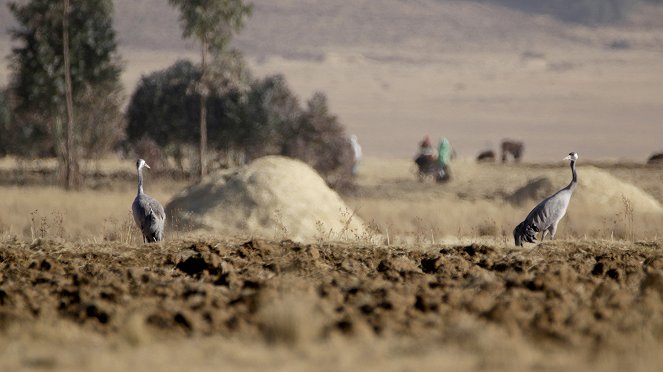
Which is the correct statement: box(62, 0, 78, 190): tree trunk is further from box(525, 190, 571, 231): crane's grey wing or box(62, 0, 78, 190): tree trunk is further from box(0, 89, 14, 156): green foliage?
box(525, 190, 571, 231): crane's grey wing

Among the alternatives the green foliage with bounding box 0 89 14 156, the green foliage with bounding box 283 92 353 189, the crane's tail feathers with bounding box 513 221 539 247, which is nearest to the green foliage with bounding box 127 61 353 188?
the green foliage with bounding box 283 92 353 189

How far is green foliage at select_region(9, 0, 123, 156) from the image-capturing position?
36.3 metres

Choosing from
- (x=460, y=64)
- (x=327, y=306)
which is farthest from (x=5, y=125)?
(x=460, y=64)

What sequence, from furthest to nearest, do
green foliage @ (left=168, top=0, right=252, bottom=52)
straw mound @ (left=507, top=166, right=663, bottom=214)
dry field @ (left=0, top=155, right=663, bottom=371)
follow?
green foliage @ (left=168, top=0, right=252, bottom=52) → straw mound @ (left=507, top=166, right=663, bottom=214) → dry field @ (left=0, top=155, right=663, bottom=371)

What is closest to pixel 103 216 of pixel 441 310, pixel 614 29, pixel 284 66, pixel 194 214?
pixel 194 214

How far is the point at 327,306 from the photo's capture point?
910 cm

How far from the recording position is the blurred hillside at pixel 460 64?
295 feet

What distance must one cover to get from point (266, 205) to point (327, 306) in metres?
10.4

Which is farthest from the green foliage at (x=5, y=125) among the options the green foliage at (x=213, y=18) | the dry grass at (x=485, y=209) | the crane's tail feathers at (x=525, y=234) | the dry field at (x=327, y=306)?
the crane's tail feathers at (x=525, y=234)

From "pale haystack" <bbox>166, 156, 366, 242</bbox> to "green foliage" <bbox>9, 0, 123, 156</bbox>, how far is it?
1714 centimetres

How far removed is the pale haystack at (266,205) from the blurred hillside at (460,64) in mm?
48203

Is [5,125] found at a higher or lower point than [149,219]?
higher

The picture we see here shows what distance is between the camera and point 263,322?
28.1ft

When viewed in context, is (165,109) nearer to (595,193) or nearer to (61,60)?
(61,60)
